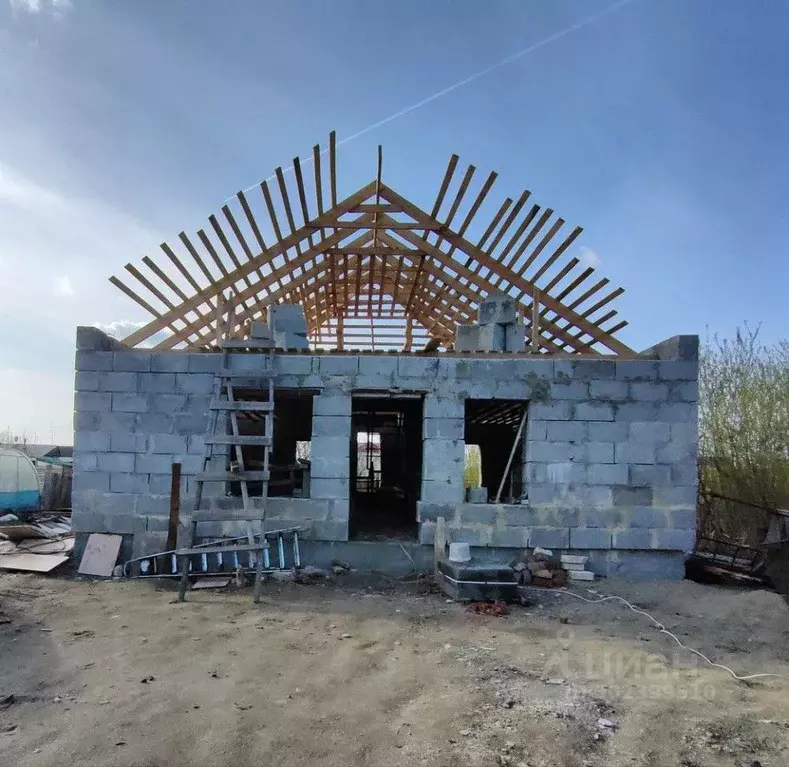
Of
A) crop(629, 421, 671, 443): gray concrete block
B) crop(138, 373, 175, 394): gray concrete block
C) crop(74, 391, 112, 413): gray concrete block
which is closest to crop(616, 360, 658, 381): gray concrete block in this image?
crop(629, 421, 671, 443): gray concrete block

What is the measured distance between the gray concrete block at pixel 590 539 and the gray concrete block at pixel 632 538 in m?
0.09

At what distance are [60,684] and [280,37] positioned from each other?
6057mm

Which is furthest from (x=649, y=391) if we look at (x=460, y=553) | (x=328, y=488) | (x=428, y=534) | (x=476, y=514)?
(x=328, y=488)

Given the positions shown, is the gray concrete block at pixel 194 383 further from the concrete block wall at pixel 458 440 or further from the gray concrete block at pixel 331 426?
the gray concrete block at pixel 331 426

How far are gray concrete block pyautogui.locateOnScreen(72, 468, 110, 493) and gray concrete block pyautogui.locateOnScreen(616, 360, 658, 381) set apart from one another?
648 cm

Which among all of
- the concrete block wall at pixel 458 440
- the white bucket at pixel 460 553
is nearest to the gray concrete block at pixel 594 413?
the concrete block wall at pixel 458 440

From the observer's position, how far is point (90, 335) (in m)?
7.66

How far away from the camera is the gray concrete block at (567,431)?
7551 mm

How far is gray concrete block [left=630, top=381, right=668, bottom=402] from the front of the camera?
756 cm

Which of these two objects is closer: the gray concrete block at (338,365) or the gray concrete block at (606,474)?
the gray concrete block at (606,474)

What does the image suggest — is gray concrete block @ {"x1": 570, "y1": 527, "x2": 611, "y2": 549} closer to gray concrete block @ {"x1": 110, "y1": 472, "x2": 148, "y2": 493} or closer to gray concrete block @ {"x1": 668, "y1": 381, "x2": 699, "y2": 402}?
gray concrete block @ {"x1": 668, "y1": 381, "x2": 699, "y2": 402}

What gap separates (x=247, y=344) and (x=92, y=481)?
2558 mm

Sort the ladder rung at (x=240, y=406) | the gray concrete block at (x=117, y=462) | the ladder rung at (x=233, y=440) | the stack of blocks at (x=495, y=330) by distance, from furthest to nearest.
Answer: the stack of blocks at (x=495, y=330)
the gray concrete block at (x=117, y=462)
the ladder rung at (x=240, y=406)
the ladder rung at (x=233, y=440)

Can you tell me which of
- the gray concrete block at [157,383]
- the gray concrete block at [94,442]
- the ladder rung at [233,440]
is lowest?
the gray concrete block at [94,442]
